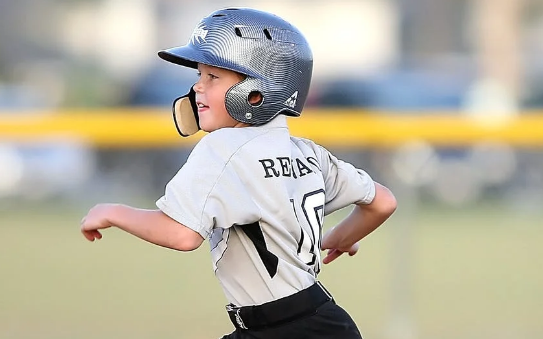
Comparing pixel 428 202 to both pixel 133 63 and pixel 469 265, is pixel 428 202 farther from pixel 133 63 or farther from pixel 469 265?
pixel 133 63

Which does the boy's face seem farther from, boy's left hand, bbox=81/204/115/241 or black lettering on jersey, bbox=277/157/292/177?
boy's left hand, bbox=81/204/115/241

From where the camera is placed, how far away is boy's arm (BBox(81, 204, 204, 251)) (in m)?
3.84

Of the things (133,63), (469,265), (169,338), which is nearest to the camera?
(169,338)

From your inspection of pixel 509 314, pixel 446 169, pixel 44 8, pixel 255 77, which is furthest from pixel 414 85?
pixel 44 8

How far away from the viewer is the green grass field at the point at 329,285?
311 inches

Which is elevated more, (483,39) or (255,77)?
(255,77)

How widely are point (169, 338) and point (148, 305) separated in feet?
4.11

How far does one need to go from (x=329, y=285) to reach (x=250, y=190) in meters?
5.67

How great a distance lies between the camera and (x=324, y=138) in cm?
812

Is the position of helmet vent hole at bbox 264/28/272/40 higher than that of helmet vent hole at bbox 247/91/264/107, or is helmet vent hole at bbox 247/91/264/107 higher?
helmet vent hole at bbox 264/28/272/40

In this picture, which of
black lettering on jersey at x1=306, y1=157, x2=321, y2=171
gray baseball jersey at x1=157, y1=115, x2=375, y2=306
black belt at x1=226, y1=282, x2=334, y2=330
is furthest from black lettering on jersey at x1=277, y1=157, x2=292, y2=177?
black belt at x1=226, y1=282, x2=334, y2=330

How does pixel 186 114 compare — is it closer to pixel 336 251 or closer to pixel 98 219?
pixel 98 219

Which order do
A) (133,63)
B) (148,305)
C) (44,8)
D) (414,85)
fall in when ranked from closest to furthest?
1. (148,305)
2. (414,85)
3. (133,63)
4. (44,8)

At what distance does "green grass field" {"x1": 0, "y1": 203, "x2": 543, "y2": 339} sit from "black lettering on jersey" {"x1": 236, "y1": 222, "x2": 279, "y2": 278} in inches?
144
